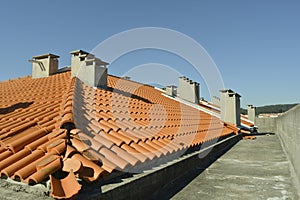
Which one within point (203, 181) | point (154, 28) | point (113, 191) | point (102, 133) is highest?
point (154, 28)

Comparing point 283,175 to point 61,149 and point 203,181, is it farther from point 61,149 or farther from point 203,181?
point 61,149

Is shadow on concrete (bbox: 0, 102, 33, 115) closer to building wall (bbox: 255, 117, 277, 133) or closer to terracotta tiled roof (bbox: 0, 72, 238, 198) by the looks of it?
terracotta tiled roof (bbox: 0, 72, 238, 198)

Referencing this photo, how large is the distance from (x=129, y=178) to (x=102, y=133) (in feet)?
2.91

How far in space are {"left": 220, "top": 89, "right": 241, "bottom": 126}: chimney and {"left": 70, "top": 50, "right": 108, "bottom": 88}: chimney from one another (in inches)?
310

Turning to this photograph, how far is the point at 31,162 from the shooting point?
237cm

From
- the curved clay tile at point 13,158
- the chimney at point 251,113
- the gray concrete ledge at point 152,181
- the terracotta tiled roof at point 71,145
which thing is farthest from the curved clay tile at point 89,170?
the chimney at point 251,113

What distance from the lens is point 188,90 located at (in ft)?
49.2

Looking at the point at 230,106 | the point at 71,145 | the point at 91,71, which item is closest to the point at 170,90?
the point at 230,106

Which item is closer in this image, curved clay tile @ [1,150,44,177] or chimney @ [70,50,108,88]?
curved clay tile @ [1,150,44,177]

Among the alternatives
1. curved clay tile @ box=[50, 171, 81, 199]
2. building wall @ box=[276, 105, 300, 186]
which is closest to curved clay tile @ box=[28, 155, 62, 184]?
curved clay tile @ box=[50, 171, 81, 199]

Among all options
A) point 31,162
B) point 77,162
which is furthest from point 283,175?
point 31,162

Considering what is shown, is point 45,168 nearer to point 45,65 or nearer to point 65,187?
point 65,187

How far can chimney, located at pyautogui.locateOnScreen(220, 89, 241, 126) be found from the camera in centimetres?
1319

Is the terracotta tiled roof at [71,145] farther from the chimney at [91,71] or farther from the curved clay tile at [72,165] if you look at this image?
the chimney at [91,71]
